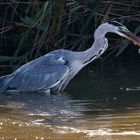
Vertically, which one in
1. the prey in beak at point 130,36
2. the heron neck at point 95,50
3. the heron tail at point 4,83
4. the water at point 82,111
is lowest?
the water at point 82,111

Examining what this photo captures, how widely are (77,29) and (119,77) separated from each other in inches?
48.1

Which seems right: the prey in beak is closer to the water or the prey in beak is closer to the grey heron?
the grey heron

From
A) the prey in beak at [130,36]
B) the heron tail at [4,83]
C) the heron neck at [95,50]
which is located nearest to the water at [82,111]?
the heron tail at [4,83]

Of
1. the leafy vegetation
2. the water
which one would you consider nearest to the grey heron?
the water

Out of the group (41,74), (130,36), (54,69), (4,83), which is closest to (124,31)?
(130,36)

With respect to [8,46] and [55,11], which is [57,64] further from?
[8,46]

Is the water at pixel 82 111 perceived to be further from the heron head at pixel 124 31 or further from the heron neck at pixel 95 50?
the heron head at pixel 124 31

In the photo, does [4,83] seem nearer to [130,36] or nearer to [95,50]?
[95,50]

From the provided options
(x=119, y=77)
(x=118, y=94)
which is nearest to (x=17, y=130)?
(x=118, y=94)

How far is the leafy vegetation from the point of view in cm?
851

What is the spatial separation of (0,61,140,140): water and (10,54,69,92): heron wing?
0.48 feet

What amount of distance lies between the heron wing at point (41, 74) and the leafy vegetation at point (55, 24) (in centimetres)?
67

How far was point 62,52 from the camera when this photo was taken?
783 cm

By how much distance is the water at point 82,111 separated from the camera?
17.7 feet
